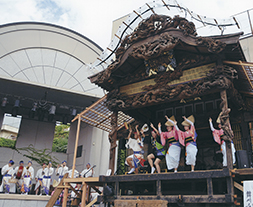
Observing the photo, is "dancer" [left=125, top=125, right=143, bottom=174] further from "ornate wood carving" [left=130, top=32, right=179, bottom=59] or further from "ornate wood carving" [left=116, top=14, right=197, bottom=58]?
"ornate wood carving" [left=116, top=14, right=197, bottom=58]

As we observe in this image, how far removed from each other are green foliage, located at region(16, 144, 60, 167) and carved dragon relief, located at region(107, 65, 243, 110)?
31.6 feet

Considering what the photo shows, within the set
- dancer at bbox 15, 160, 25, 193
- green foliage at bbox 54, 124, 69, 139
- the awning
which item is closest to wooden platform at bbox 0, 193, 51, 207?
dancer at bbox 15, 160, 25, 193

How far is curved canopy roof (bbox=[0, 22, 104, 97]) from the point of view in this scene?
583 inches

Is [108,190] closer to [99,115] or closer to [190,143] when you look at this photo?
[190,143]

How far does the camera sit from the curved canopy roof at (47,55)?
14.8 metres

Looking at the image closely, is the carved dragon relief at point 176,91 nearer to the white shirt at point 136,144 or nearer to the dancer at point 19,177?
the white shirt at point 136,144

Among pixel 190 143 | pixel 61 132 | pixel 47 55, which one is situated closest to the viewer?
pixel 190 143

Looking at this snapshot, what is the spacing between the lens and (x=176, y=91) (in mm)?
7539

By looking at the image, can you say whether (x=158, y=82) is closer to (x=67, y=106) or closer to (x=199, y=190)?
(x=199, y=190)

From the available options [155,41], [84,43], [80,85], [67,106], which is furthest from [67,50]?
[155,41]

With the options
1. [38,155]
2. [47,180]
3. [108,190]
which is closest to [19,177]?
[47,180]

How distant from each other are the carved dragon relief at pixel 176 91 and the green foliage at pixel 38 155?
9634mm

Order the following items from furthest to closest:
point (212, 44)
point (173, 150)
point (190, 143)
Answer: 1. point (173, 150)
2. point (190, 143)
3. point (212, 44)

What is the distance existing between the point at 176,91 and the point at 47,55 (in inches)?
428
